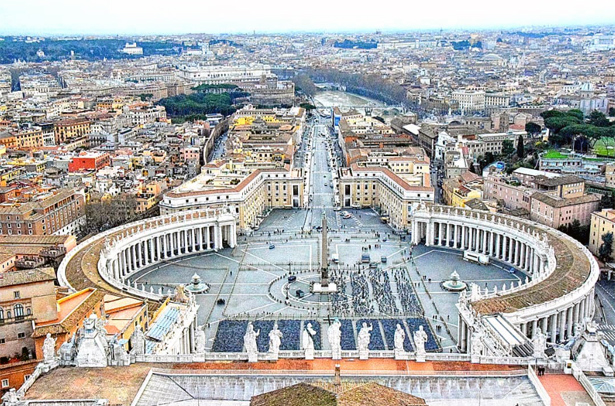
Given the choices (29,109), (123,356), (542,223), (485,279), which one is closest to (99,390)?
(123,356)

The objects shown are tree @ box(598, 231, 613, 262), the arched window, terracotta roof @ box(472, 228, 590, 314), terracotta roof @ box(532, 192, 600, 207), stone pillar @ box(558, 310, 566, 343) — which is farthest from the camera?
terracotta roof @ box(532, 192, 600, 207)

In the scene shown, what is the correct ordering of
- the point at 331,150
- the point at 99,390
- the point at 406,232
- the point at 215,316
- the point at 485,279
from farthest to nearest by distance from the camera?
the point at 331,150 → the point at 406,232 → the point at 485,279 → the point at 215,316 → the point at 99,390

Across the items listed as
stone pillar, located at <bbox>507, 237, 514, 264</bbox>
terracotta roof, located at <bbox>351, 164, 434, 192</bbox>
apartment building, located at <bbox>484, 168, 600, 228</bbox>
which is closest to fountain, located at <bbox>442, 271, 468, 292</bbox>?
stone pillar, located at <bbox>507, 237, 514, 264</bbox>

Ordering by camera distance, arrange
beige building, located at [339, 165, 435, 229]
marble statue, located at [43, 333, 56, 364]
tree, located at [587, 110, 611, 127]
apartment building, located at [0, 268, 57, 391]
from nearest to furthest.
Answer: marble statue, located at [43, 333, 56, 364] < apartment building, located at [0, 268, 57, 391] < beige building, located at [339, 165, 435, 229] < tree, located at [587, 110, 611, 127]

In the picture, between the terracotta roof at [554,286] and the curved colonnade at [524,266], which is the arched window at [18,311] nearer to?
the curved colonnade at [524,266]

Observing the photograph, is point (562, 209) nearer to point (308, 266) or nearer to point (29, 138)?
point (308, 266)

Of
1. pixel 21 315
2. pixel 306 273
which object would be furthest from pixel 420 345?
pixel 306 273

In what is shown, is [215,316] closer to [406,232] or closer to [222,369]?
[222,369]

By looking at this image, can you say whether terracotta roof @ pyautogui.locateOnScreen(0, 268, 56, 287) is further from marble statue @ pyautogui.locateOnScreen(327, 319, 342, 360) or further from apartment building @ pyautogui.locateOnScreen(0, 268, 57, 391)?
marble statue @ pyautogui.locateOnScreen(327, 319, 342, 360)
